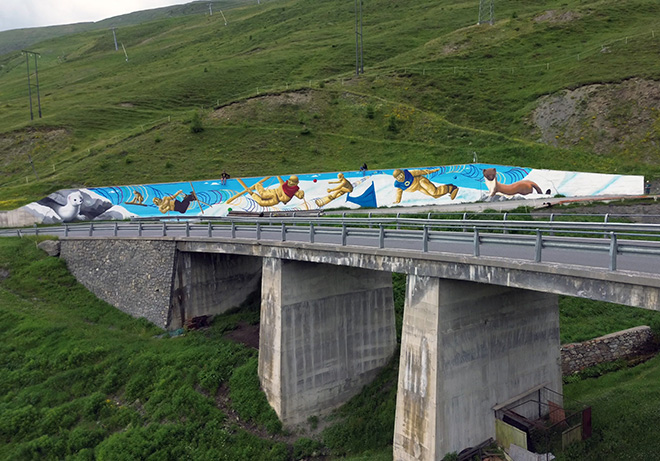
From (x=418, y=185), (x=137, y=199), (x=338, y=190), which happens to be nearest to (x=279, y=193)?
(x=338, y=190)

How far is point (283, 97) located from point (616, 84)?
37841mm

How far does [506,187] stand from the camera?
39312 mm

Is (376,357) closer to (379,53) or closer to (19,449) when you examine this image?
(19,449)

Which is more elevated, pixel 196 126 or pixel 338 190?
pixel 196 126

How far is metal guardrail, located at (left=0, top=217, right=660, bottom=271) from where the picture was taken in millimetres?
11320

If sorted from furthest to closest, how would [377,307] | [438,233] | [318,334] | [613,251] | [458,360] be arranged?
[377,307] → [318,334] → [438,233] → [458,360] → [613,251]

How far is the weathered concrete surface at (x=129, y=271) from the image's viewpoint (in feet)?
88.8

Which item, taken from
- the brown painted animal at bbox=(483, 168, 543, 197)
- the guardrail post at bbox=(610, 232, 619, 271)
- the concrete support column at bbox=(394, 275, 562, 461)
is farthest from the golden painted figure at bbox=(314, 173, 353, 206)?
the guardrail post at bbox=(610, 232, 619, 271)

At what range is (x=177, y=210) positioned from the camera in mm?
41469

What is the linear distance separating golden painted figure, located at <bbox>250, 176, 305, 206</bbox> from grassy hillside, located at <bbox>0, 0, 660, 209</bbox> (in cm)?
544

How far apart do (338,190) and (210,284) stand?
17.3 meters

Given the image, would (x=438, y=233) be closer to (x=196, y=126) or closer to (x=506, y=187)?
(x=506, y=187)

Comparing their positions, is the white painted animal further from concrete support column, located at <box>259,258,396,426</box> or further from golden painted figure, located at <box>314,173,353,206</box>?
concrete support column, located at <box>259,258,396,426</box>

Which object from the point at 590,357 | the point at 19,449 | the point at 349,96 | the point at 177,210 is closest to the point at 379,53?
the point at 349,96
